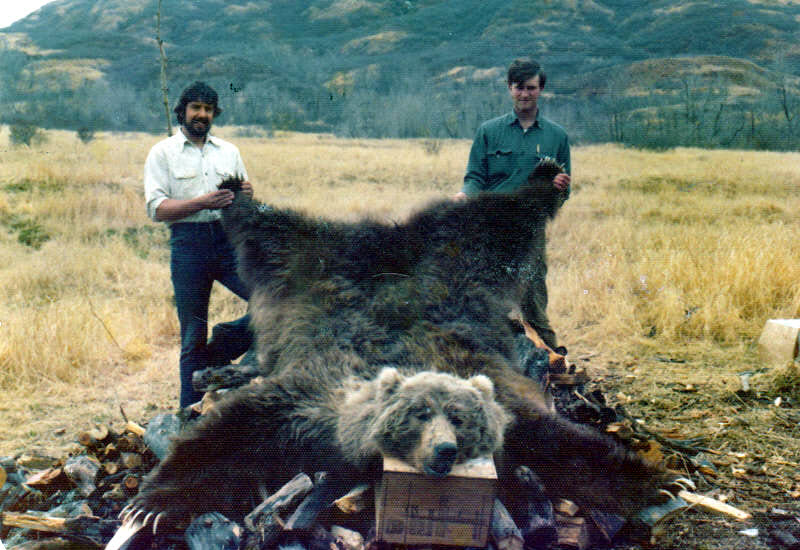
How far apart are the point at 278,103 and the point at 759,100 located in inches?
291

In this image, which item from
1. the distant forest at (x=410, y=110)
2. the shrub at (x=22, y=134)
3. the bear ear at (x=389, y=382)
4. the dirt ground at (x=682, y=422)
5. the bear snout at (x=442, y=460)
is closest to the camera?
the bear snout at (x=442, y=460)

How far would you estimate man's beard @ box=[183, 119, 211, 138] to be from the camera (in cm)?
382

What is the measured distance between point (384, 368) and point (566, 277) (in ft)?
17.0

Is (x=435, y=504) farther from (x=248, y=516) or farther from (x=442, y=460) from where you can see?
(x=248, y=516)

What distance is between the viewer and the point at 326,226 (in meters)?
3.31

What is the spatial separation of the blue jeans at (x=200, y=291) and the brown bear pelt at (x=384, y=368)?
0.76 metres

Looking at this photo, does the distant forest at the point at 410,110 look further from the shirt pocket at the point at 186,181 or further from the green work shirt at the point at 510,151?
the shirt pocket at the point at 186,181

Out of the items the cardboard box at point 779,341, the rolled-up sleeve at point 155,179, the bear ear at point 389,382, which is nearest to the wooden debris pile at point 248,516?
the bear ear at point 389,382

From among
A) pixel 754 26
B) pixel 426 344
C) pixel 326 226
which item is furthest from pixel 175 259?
pixel 754 26

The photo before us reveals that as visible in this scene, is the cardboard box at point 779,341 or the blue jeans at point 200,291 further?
the cardboard box at point 779,341

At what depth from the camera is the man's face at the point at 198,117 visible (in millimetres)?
3779

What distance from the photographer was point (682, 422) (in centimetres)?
405

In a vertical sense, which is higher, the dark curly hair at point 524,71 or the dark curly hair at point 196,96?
the dark curly hair at point 524,71

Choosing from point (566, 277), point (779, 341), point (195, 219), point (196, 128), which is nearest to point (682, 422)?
point (779, 341)
